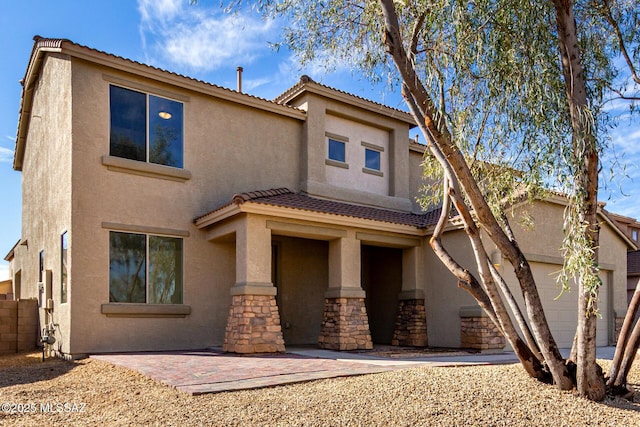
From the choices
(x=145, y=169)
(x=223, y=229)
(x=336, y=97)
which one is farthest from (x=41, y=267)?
(x=336, y=97)

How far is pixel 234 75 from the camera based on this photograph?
16.3 m

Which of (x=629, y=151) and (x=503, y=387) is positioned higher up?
(x=629, y=151)

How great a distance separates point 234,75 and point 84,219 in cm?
688

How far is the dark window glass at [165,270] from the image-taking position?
1240 cm

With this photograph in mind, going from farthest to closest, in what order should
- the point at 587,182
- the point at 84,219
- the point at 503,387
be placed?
the point at 84,219 → the point at 503,387 → the point at 587,182

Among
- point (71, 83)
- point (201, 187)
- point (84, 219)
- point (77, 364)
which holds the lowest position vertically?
point (77, 364)

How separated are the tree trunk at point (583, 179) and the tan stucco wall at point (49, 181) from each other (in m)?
9.90

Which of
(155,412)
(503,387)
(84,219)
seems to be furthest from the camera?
(84,219)

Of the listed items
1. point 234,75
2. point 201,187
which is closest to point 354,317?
point 201,187

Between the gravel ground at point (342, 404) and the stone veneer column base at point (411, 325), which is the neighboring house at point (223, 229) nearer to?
the stone veneer column base at point (411, 325)

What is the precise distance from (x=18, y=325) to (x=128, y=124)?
6.22 meters

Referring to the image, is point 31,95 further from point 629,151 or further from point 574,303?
point 574,303

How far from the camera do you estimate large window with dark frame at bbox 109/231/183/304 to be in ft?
39.3

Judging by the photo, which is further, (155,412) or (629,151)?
(629,151)
